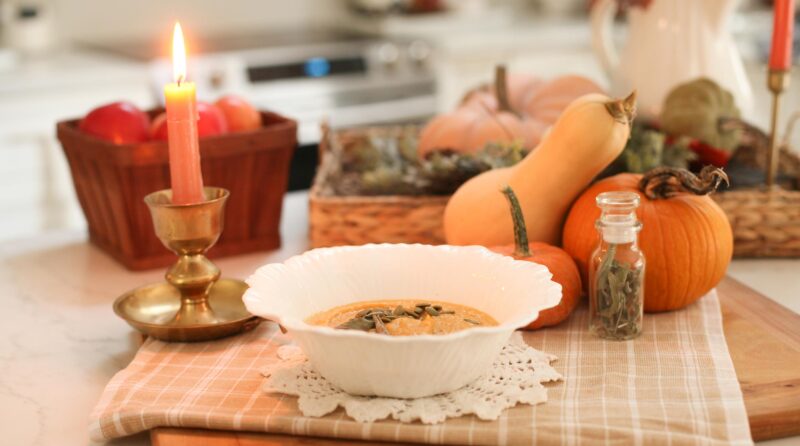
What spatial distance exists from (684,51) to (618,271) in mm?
663

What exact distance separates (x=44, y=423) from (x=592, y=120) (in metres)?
0.63

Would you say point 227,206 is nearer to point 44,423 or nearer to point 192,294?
point 192,294

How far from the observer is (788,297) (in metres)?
1.17

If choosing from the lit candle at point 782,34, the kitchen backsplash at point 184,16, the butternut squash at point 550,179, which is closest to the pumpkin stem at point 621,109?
the butternut squash at point 550,179

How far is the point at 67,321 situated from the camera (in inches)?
46.3

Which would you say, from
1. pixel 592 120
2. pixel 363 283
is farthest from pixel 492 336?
pixel 592 120

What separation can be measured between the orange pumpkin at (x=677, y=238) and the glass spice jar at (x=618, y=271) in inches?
2.3

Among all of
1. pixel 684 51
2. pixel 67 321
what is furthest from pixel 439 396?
pixel 684 51

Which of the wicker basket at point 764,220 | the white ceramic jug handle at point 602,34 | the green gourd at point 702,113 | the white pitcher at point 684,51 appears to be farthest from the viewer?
the white ceramic jug handle at point 602,34

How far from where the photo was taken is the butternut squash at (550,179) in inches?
43.0

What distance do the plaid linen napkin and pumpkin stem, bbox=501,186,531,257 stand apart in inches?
3.5

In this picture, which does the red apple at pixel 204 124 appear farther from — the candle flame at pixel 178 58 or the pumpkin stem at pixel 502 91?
the pumpkin stem at pixel 502 91

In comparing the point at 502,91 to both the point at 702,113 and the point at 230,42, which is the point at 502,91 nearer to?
the point at 702,113

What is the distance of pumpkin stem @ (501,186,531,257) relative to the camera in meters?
1.04
